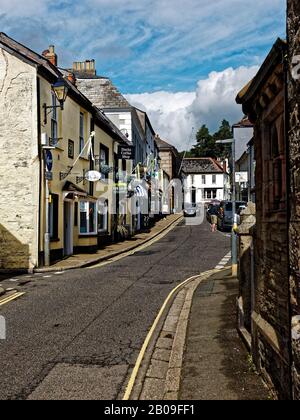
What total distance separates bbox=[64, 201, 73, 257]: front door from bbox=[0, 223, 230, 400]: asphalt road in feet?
15.7

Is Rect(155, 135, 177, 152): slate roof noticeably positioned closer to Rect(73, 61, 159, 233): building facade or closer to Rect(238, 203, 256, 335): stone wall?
Rect(73, 61, 159, 233): building facade

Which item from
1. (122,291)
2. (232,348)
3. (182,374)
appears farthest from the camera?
(122,291)

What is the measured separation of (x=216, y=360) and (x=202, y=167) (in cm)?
9654

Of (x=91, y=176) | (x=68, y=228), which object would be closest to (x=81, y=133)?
(x=91, y=176)

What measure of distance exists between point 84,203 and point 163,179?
41.8 meters

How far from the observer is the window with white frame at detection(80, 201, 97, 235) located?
2483 centimetres

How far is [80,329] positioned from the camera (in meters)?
9.48

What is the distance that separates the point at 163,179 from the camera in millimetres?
66312

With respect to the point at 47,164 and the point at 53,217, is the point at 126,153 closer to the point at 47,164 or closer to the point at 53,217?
the point at 53,217

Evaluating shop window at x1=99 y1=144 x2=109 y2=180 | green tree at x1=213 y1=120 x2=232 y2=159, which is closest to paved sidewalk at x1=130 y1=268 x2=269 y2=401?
shop window at x1=99 y1=144 x2=109 y2=180

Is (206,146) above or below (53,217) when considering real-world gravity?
above

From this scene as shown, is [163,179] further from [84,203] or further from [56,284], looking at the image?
[56,284]

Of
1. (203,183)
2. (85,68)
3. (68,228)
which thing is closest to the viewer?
(68,228)

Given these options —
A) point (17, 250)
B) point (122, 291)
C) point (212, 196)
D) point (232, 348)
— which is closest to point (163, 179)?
point (212, 196)
